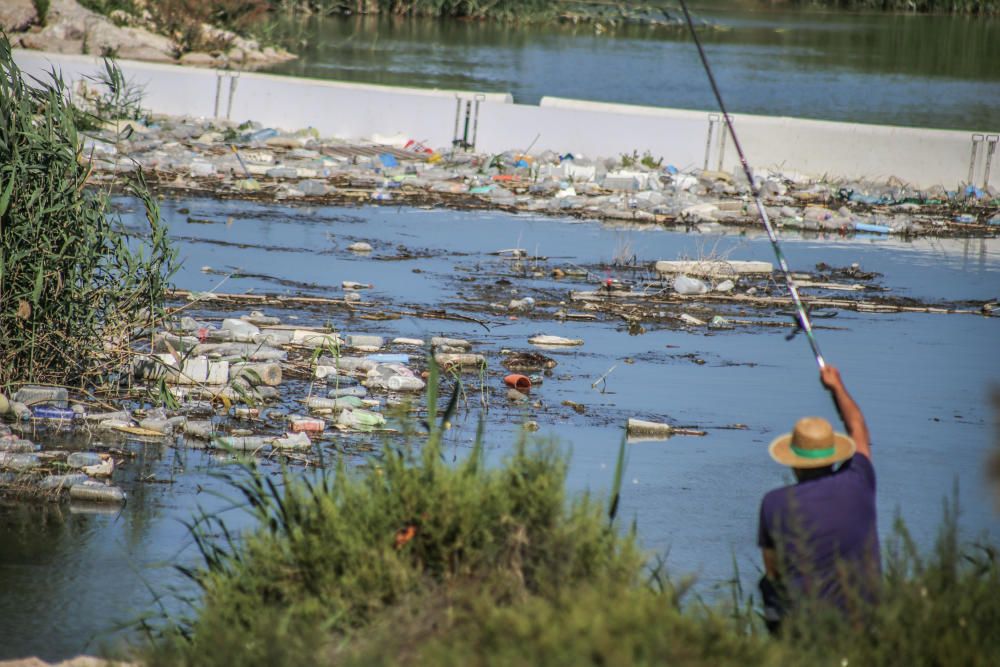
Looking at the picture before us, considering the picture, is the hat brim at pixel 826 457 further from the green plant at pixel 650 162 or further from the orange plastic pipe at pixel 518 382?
the green plant at pixel 650 162

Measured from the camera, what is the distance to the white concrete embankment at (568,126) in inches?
738

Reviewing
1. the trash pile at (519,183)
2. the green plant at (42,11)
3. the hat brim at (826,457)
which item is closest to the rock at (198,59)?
the green plant at (42,11)

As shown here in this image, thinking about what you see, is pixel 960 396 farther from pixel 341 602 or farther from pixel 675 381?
pixel 341 602

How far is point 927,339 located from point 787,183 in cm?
786

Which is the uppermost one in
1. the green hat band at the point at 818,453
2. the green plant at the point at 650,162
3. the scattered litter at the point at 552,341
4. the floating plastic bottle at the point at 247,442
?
the green hat band at the point at 818,453

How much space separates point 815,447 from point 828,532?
359 millimetres

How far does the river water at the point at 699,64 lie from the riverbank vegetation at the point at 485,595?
27.7 metres

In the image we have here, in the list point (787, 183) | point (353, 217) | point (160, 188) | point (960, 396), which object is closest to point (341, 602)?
point (960, 396)

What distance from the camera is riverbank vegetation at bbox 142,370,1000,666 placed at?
3.66 metres

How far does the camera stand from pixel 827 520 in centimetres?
448

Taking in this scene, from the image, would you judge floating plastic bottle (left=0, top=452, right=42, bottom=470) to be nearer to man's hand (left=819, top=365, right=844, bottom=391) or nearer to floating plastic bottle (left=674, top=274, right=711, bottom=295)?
man's hand (left=819, top=365, right=844, bottom=391)

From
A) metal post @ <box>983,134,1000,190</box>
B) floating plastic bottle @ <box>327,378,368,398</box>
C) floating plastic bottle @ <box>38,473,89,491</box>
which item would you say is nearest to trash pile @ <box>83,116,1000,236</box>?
metal post @ <box>983,134,1000,190</box>

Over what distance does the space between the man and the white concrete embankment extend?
1464 centimetres

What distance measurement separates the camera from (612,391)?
30.1 feet
